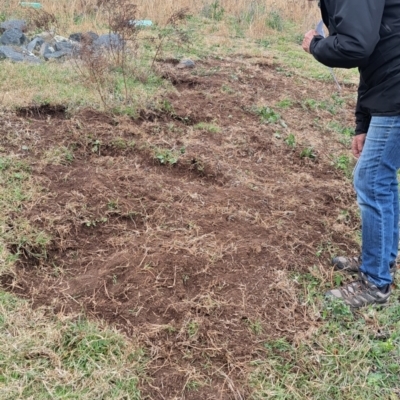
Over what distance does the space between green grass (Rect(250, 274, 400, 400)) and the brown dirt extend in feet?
0.28

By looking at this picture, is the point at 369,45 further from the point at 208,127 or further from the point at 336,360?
Result: the point at 208,127

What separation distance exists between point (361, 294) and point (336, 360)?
0.48 metres

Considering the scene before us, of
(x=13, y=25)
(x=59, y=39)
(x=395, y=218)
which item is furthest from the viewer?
(x=13, y=25)

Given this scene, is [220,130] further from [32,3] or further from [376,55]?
[32,3]

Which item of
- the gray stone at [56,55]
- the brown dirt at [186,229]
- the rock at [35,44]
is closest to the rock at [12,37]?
the rock at [35,44]

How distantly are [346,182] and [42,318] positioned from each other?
108 inches

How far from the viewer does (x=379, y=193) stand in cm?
231

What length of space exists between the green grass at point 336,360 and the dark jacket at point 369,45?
1.10 meters

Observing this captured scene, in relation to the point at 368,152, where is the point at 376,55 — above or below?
above

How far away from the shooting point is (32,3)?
8492 mm

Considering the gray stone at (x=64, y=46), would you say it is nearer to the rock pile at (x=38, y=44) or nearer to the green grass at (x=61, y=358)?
the rock pile at (x=38, y=44)

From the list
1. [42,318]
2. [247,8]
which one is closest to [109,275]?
[42,318]

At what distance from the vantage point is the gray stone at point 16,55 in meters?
5.65

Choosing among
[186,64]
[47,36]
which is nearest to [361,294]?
[186,64]
